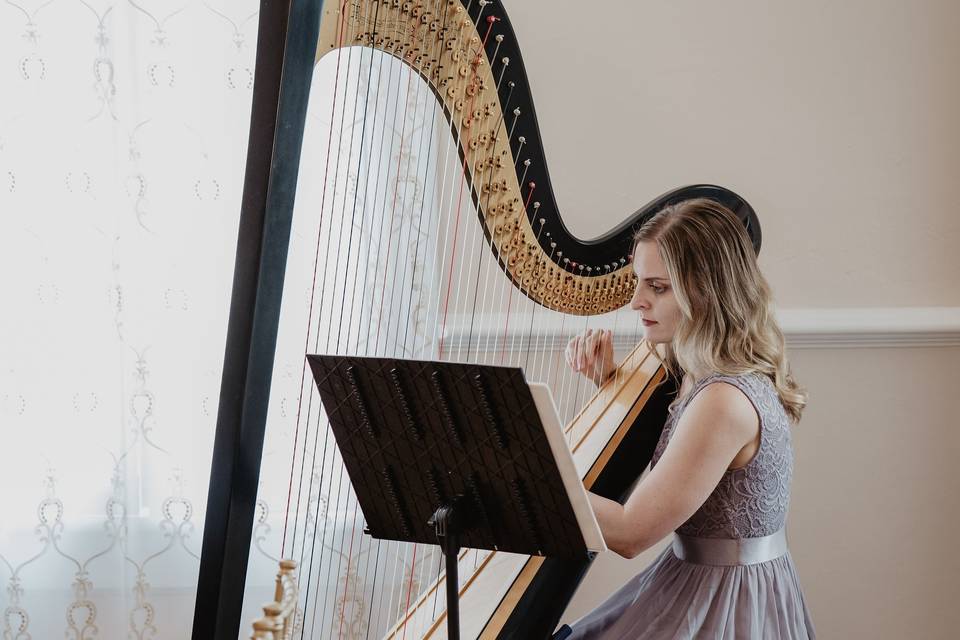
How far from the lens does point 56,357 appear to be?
7.48 feet

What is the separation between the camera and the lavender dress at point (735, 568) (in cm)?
156

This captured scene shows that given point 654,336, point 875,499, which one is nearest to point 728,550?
point 654,336

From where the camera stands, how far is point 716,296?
66.1 inches

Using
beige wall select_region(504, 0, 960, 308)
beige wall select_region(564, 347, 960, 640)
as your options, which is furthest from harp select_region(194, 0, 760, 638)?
beige wall select_region(564, 347, 960, 640)

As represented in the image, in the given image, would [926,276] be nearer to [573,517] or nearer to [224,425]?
[573,517]

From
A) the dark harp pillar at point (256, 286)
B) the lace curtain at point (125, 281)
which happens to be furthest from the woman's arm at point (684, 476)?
the lace curtain at point (125, 281)

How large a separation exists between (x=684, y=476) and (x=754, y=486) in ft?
0.67

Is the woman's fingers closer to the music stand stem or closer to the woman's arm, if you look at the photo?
the woman's arm

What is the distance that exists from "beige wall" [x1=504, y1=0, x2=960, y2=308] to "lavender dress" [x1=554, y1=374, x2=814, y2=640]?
3.42ft

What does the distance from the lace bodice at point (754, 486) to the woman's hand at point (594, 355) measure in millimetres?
452

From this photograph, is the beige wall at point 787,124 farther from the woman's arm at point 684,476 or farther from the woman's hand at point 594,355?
the woman's arm at point 684,476

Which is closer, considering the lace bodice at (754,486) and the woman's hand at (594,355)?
the lace bodice at (754,486)

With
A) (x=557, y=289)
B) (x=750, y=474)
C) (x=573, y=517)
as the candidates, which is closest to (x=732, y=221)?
(x=557, y=289)

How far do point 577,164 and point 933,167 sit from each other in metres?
1.05
